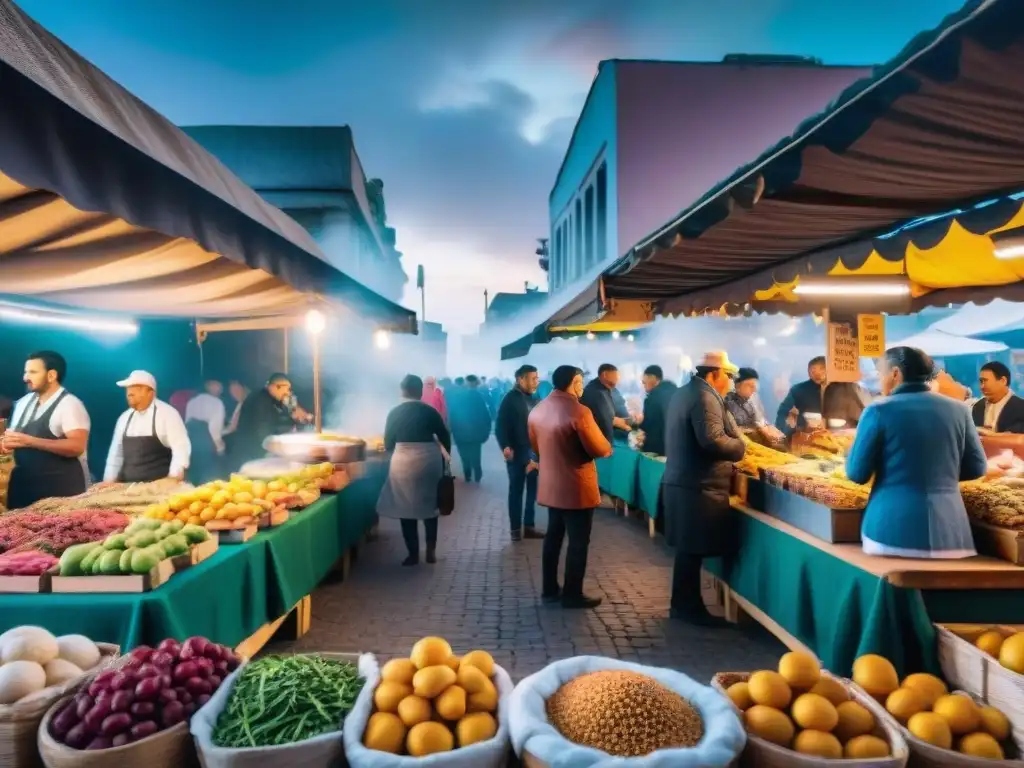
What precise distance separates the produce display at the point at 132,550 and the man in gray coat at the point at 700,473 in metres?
3.45

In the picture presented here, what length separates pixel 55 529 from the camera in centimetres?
387

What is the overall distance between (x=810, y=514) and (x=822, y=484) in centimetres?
21

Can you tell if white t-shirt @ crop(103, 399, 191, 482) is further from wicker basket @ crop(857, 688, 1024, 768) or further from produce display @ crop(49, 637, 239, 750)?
wicker basket @ crop(857, 688, 1024, 768)

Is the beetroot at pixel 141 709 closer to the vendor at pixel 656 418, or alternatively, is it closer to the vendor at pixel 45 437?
the vendor at pixel 45 437

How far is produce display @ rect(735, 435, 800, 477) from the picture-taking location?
557 cm

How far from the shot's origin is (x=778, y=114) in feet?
58.1

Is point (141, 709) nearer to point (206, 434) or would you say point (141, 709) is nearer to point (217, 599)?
point (217, 599)

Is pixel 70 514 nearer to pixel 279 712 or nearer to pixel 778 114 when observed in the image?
pixel 279 712

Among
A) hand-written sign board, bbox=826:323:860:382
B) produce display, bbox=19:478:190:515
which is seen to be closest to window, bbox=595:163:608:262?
hand-written sign board, bbox=826:323:860:382

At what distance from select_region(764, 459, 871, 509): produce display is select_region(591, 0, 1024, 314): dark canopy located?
1.41 meters

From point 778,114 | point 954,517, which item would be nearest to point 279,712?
point 954,517

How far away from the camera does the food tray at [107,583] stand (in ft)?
10.4

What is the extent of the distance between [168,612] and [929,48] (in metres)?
3.65

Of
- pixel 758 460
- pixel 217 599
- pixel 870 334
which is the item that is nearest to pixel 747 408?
pixel 870 334
